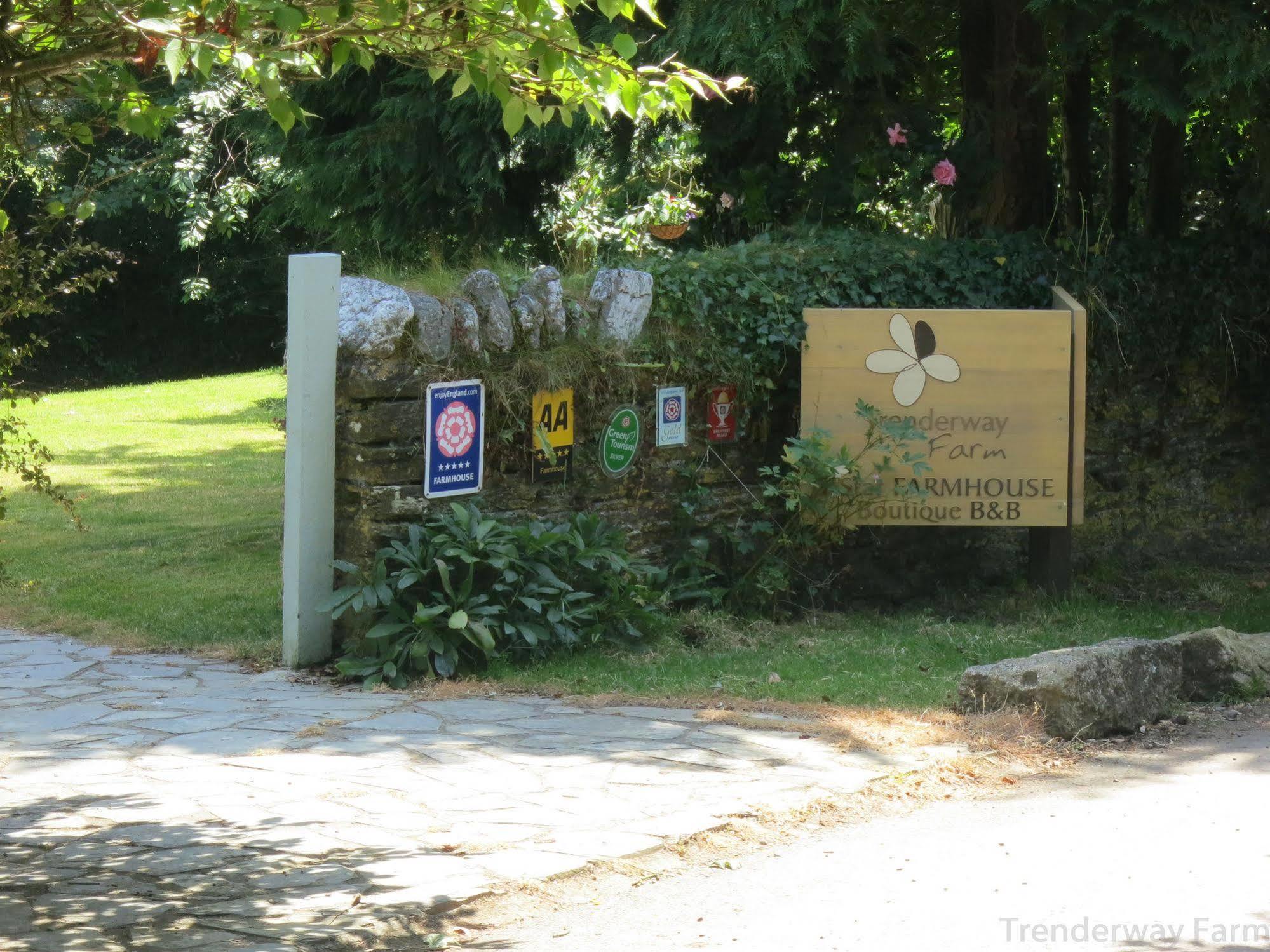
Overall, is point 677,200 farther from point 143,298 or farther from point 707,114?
point 143,298

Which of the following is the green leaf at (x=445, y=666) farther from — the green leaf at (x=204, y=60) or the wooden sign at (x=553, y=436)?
the green leaf at (x=204, y=60)

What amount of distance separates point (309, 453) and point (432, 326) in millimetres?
990

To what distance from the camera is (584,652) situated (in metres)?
7.80

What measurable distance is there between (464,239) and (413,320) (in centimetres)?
471

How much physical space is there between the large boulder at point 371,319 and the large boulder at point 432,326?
8cm

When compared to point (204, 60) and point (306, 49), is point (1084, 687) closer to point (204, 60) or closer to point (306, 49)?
point (306, 49)

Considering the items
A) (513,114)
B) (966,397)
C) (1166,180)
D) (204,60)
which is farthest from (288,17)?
(1166,180)

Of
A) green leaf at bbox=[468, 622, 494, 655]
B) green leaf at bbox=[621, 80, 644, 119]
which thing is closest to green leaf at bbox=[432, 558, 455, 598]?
green leaf at bbox=[468, 622, 494, 655]

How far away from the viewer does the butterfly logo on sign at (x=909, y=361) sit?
30.2 ft

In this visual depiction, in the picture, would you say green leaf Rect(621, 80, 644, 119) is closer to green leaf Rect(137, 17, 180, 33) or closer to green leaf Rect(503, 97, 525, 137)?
green leaf Rect(503, 97, 525, 137)

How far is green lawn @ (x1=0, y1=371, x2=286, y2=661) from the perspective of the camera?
28.6 feet

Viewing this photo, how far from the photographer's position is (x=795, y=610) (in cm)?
948

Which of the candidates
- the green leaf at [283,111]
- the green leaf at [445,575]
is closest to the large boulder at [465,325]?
the green leaf at [445,575]

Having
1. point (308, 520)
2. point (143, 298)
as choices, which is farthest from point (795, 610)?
point (143, 298)
